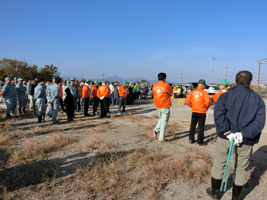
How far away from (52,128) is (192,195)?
5500 millimetres

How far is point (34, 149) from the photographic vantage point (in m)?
4.39

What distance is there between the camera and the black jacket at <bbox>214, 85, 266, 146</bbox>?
237 centimetres

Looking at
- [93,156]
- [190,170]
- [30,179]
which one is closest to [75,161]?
[93,156]

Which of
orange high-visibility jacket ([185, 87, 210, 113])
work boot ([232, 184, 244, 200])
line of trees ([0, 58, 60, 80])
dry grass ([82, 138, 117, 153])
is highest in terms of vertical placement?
line of trees ([0, 58, 60, 80])

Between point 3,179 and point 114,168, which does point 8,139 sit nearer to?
point 3,179

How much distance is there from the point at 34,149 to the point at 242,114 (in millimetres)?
4563

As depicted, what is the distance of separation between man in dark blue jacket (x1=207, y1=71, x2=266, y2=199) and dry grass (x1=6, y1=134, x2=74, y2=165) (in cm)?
387

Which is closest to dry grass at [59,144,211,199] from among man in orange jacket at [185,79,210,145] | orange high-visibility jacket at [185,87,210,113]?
man in orange jacket at [185,79,210,145]

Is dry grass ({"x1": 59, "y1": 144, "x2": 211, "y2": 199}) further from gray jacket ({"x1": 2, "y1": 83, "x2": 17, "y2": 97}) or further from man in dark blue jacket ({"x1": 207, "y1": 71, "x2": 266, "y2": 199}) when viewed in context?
gray jacket ({"x1": 2, "y1": 83, "x2": 17, "y2": 97})

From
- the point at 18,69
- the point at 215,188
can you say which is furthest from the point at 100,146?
the point at 18,69

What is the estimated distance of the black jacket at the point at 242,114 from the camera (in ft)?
7.76

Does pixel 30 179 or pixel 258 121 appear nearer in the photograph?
pixel 258 121

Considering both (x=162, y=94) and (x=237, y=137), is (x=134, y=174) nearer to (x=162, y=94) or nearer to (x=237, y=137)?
→ (x=237, y=137)

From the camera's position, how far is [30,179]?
10.6 feet
